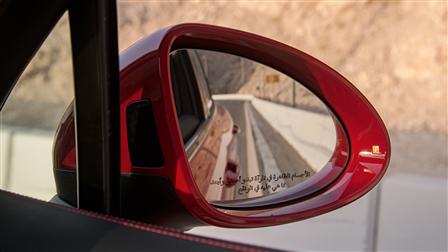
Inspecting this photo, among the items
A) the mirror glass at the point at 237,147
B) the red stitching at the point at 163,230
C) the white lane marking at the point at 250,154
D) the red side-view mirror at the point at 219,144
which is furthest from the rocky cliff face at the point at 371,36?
the red stitching at the point at 163,230

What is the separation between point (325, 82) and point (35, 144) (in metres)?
1.18

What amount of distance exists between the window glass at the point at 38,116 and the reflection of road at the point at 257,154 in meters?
0.76

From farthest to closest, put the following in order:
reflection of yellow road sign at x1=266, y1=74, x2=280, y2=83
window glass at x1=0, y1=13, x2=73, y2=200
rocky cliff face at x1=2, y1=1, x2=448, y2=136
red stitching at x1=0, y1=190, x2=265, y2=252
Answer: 1. rocky cliff face at x1=2, y1=1, x2=448, y2=136
2. reflection of yellow road sign at x1=266, y1=74, x2=280, y2=83
3. window glass at x1=0, y1=13, x2=73, y2=200
4. red stitching at x1=0, y1=190, x2=265, y2=252

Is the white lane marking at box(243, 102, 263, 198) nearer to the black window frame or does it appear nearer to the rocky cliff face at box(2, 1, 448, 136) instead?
the black window frame

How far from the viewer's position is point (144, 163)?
177 cm

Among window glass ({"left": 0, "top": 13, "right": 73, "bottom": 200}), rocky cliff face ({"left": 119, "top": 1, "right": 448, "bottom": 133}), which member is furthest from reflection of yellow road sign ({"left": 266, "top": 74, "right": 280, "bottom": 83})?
rocky cliff face ({"left": 119, "top": 1, "right": 448, "bottom": 133})

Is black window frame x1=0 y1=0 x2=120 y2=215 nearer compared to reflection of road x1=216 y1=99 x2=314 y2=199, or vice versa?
black window frame x1=0 y1=0 x2=120 y2=215

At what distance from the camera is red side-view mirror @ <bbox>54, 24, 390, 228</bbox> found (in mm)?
1759

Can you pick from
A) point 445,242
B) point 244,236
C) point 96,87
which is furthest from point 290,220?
point 445,242

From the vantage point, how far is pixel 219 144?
3.00 metres

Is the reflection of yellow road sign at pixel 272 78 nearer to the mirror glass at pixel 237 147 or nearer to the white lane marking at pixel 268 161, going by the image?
the mirror glass at pixel 237 147

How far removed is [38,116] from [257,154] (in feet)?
4.01

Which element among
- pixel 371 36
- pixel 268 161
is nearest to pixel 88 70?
pixel 268 161

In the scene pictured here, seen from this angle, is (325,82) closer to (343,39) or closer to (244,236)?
(244,236)
